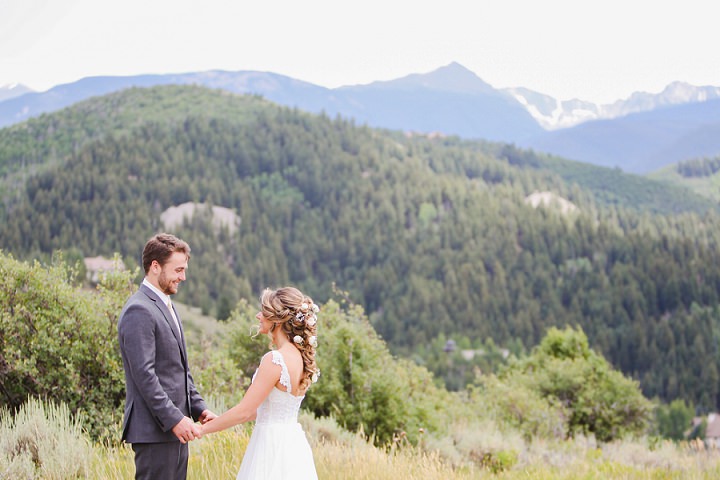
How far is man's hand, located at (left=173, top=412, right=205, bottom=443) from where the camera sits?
5101 millimetres

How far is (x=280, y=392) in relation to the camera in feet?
17.1

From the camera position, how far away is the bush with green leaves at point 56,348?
354 inches

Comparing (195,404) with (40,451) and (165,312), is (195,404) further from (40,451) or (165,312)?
(40,451)

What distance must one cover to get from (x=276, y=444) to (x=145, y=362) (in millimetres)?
1078

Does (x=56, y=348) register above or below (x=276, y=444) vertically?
below

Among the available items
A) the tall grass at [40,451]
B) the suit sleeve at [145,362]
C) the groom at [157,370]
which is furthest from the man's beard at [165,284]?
the tall grass at [40,451]

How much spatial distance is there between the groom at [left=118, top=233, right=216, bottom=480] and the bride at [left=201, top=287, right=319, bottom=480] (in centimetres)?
29

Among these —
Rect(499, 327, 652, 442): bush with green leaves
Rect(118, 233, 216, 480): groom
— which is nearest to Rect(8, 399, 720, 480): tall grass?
Rect(118, 233, 216, 480): groom

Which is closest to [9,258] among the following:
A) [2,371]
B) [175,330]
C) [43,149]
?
[2,371]

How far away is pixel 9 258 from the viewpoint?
975 cm

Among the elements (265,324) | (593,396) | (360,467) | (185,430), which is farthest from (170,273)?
(593,396)

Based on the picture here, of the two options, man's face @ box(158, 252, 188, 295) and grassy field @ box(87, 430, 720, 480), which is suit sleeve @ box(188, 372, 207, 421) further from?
grassy field @ box(87, 430, 720, 480)

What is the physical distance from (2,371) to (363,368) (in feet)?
28.6

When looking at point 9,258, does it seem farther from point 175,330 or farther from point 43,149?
point 43,149
